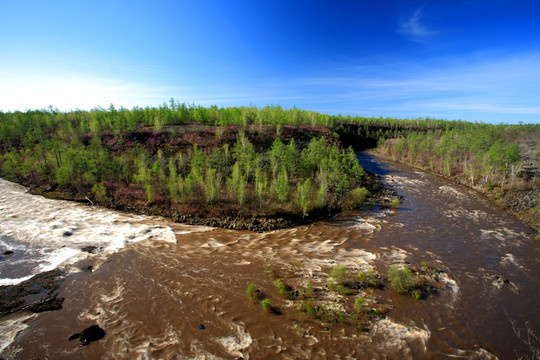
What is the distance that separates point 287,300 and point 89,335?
10.2 m

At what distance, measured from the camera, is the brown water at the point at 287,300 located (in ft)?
35.7

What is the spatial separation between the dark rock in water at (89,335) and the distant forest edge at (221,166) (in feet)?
44.4

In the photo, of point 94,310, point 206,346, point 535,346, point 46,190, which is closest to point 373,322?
point 535,346

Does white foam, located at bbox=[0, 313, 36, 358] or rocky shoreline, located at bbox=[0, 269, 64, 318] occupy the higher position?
rocky shoreline, located at bbox=[0, 269, 64, 318]

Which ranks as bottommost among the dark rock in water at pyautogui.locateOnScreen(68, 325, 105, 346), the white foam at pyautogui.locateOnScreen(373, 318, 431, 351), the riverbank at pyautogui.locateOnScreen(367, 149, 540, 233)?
the dark rock in water at pyautogui.locateOnScreen(68, 325, 105, 346)

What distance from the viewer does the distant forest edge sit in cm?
2698

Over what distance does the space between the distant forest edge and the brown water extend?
13.9 ft

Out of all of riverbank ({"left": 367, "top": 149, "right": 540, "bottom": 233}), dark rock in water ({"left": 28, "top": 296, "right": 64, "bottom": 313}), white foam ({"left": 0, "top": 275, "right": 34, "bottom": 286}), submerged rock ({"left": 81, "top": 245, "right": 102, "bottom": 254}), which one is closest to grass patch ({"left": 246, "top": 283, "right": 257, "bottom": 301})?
dark rock in water ({"left": 28, "top": 296, "right": 64, "bottom": 313})

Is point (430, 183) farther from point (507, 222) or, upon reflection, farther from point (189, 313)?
point (189, 313)

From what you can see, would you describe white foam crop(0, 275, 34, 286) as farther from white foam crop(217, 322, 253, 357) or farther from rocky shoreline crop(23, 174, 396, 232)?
white foam crop(217, 322, 253, 357)

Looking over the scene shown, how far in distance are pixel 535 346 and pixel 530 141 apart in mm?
67201

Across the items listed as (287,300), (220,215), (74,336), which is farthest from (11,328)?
(220,215)

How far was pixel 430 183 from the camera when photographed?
4228 centimetres

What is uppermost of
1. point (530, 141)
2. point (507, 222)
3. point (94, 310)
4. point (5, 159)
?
point (530, 141)
